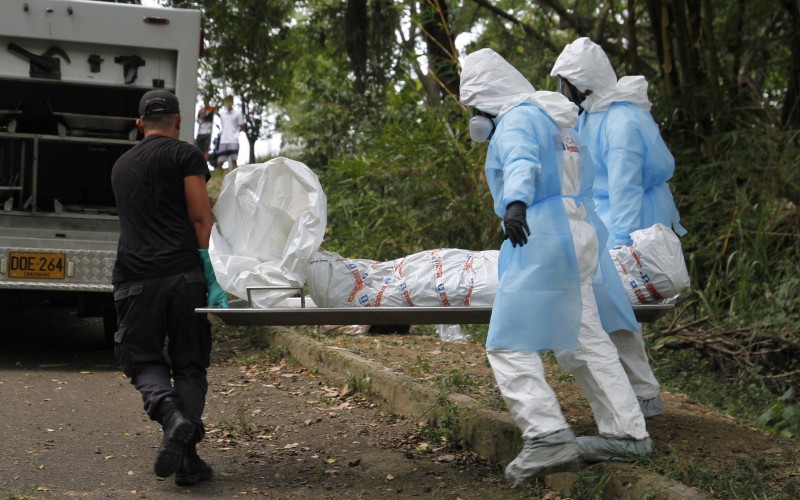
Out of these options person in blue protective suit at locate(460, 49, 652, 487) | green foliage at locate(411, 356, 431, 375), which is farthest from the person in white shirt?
person in blue protective suit at locate(460, 49, 652, 487)

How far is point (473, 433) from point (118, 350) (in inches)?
70.8

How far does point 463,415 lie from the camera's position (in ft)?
13.4

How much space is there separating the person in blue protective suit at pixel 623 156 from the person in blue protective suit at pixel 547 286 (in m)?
0.50

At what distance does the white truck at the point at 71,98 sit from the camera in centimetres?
575

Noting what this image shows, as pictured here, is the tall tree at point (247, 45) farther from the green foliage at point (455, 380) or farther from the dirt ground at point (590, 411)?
the green foliage at point (455, 380)

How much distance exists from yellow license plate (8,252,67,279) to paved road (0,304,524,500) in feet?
2.43

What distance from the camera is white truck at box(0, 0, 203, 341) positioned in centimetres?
575

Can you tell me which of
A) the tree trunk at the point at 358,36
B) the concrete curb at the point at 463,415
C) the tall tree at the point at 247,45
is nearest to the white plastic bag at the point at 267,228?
the concrete curb at the point at 463,415

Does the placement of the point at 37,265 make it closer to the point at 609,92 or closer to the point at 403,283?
the point at 403,283

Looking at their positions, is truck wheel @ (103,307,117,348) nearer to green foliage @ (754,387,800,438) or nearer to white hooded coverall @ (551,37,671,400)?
white hooded coverall @ (551,37,671,400)

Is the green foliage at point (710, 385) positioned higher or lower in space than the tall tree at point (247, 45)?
lower

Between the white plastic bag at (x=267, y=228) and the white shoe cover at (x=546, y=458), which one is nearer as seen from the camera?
the white shoe cover at (x=546, y=458)

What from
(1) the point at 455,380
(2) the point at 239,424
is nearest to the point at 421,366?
(1) the point at 455,380

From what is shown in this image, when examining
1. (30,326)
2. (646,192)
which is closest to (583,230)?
(646,192)
